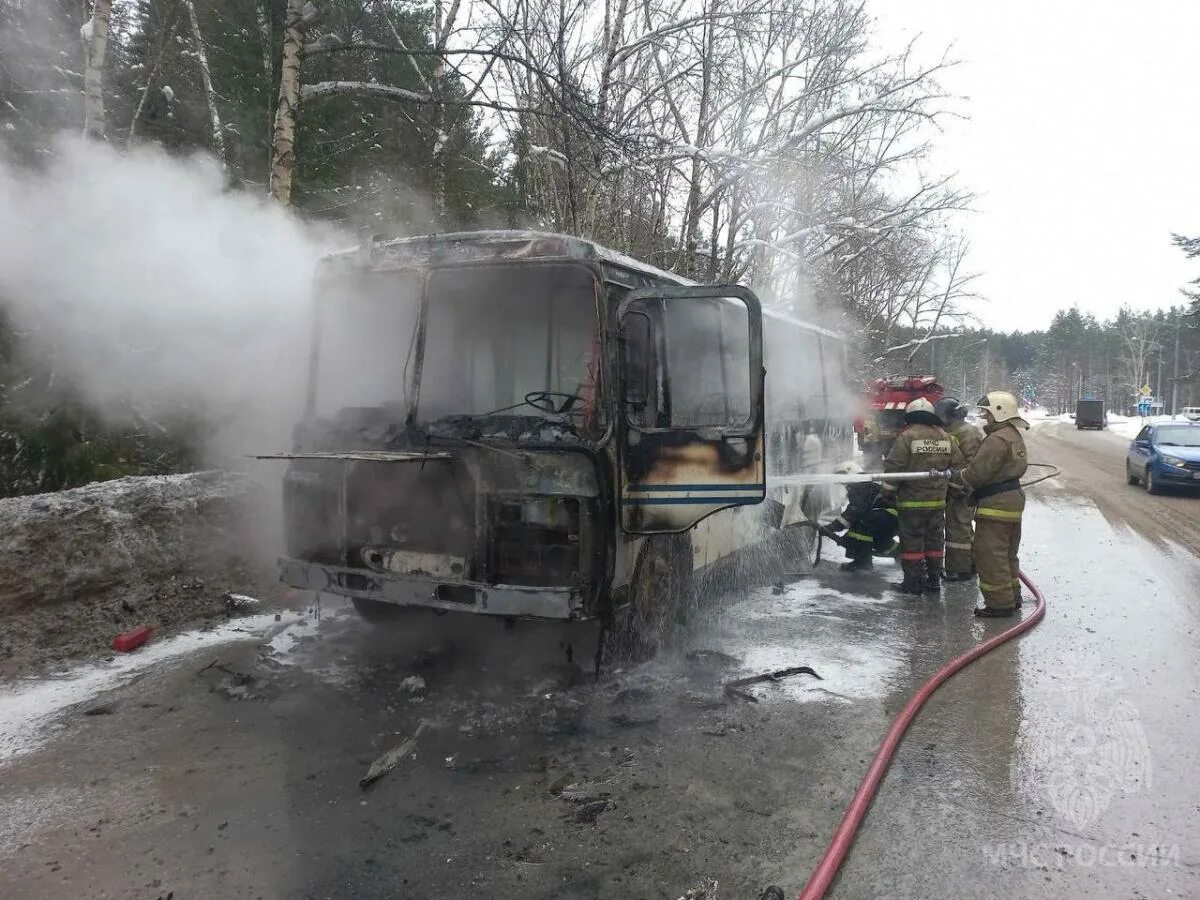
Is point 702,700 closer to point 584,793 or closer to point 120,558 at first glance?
point 584,793

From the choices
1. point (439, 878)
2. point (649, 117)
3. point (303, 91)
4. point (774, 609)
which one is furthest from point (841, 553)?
point (649, 117)

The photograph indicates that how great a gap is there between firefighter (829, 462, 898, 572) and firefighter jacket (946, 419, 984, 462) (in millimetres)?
1046

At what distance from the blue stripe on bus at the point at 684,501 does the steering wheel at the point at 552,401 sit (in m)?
0.66

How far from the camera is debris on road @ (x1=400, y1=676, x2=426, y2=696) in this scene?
4742 millimetres

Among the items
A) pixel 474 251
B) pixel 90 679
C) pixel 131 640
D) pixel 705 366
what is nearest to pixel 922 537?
pixel 705 366

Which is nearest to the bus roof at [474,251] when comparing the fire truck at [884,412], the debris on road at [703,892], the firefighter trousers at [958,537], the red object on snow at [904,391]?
the debris on road at [703,892]

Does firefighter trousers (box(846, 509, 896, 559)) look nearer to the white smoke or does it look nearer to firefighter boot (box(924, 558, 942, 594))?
A: firefighter boot (box(924, 558, 942, 594))

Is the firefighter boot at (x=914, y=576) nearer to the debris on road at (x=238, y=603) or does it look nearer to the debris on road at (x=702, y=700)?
the debris on road at (x=702, y=700)

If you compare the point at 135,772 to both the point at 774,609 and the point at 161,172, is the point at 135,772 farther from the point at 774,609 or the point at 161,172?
the point at 161,172

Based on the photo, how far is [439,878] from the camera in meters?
2.96

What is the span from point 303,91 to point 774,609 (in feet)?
25.9

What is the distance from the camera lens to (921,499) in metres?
7.48

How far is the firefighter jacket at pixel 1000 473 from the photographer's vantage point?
670 centimetres

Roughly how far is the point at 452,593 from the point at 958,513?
6009 millimetres
